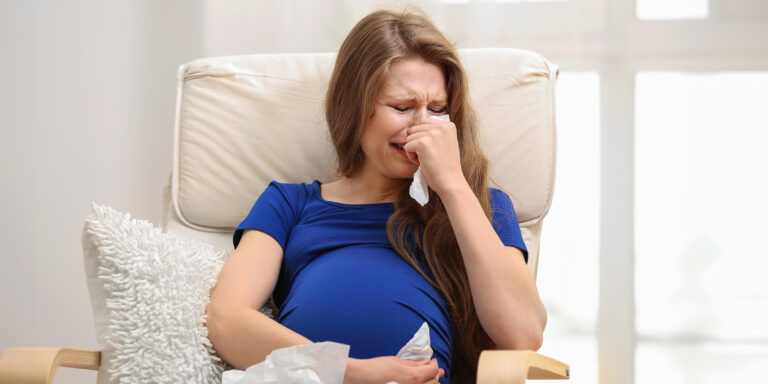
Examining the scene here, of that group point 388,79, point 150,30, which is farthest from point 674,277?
point 150,30

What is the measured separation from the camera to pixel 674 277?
1868 millimetres

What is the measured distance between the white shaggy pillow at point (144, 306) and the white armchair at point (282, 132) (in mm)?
333

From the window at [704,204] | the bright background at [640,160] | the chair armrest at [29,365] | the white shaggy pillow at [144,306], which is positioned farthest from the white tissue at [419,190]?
the window at [704,204]

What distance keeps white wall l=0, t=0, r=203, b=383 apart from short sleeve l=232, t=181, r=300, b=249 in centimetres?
74

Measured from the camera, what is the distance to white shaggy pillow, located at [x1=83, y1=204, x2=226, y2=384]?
3.52 feet

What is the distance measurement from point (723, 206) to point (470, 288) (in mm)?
978

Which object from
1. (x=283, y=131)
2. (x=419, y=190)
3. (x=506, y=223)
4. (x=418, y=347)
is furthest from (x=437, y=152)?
(x=283, y=131)

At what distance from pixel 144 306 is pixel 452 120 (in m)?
0.60

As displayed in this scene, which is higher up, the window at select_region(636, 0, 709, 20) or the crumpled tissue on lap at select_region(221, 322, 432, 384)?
the window at select_region(636, 0, 709, 20)

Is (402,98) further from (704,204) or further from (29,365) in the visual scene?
(704,204)

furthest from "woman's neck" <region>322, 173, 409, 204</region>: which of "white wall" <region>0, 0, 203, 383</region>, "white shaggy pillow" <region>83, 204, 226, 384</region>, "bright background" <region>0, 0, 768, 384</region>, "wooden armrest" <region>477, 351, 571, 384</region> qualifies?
"white wall" <region>0, 0, 203, 383</region>

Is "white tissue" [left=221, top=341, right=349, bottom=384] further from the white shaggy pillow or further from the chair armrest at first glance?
the chair armrest

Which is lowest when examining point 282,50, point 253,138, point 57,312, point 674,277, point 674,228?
point 57,312

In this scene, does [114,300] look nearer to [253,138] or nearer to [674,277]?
[253,138]
